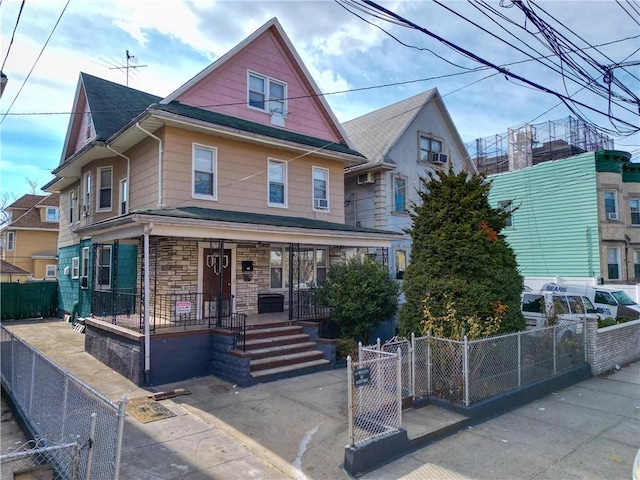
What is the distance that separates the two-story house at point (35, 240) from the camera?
97.7 feet

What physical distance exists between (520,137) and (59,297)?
25.7 metres

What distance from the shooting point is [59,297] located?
19.4m

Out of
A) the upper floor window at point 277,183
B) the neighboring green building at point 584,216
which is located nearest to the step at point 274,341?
the upper floor window at point 277,183

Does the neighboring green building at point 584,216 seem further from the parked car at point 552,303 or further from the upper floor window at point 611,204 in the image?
the parked car at point 552,303

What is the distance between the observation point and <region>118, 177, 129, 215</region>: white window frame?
524 inches

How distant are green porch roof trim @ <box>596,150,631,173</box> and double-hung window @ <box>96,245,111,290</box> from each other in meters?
21.7

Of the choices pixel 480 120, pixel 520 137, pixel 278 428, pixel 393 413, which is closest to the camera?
pixel 393 413

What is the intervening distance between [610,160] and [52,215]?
115 feet

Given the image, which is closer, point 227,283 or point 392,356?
point 392,356

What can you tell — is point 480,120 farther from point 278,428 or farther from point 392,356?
point 278,428

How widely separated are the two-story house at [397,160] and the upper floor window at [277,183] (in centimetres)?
426

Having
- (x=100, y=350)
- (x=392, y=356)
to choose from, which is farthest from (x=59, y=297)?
(x=392, y=356)

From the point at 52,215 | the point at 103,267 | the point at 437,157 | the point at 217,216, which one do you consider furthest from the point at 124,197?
the point at 52,215

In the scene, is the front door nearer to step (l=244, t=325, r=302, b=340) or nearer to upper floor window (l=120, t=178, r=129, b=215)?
step (l=244, t=325, r=302, b=340)
